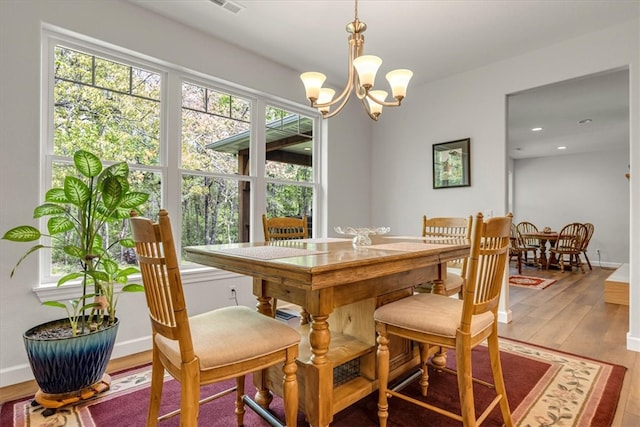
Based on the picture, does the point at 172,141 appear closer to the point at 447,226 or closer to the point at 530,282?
the point at 447,226

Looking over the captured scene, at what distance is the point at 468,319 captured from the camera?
1.37m

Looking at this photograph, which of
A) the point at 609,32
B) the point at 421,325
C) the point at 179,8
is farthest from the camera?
the point at 609,32

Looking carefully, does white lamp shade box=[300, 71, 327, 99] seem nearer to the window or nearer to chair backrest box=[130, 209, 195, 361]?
chair backrest box=[130, 209, 195, 361]

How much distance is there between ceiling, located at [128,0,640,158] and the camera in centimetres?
252

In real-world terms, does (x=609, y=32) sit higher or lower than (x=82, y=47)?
higher

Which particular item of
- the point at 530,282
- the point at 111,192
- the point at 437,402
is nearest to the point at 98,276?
the point at 111,192

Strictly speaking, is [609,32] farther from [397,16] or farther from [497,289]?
[497,289]

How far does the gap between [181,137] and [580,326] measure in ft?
13.4

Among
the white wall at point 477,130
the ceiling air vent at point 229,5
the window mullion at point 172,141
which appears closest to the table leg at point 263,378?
the window mullion at point 172,141

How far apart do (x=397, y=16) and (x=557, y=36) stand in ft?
4.99

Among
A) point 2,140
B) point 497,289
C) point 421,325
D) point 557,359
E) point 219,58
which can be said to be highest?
point 219,58

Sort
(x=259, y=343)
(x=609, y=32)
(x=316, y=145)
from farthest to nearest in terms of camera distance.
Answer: (x=316, y=145), (x=609, y=32), (x=259, y=343)

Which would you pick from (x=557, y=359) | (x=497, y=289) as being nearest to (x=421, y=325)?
(x=497, y=289)

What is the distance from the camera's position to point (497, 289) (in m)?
1.52
